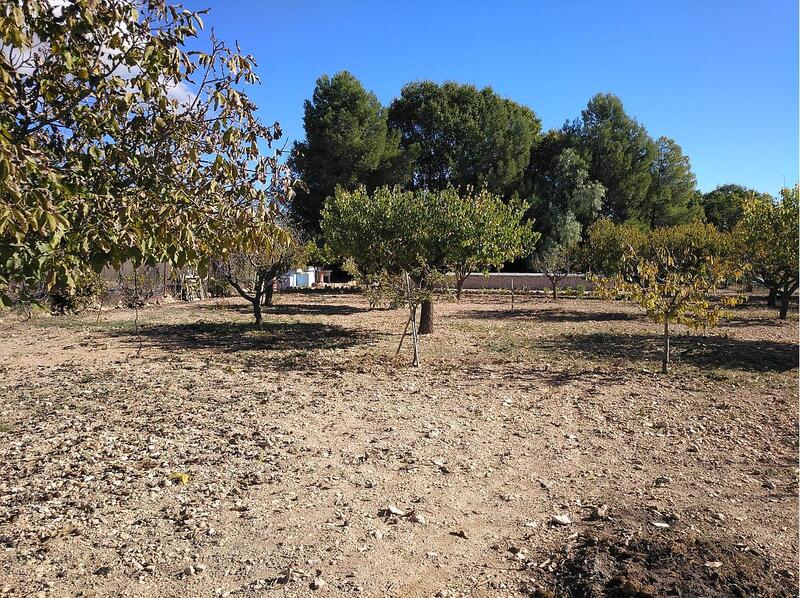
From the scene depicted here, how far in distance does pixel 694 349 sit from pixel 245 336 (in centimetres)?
1059

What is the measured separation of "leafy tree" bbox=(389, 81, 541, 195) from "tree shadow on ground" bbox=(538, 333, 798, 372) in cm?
2767

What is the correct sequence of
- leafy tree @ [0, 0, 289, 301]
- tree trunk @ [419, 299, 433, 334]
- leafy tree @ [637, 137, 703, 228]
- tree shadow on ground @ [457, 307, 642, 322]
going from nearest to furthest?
1. leafy tree @ [0, 0, 289, 301]
2. tree trunk @ [419, 299, 433, 334]
3. tree shadow on ground @ [457, 307, 642, 322]
4. leafy tree @ [637, 137, 703, 228]

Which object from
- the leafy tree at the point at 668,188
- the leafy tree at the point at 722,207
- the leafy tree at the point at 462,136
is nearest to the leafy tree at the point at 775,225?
the leafy tree at the point at 462,136

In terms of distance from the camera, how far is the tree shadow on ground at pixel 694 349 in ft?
36.2

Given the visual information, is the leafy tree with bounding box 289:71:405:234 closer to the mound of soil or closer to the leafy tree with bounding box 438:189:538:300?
the leafy tree with bounding box 438:189:538:300

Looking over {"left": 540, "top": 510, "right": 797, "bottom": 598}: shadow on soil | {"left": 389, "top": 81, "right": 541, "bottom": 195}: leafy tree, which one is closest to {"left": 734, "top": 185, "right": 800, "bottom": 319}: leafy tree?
{"left": 540, "top": 510, "right": 797, "bottom": 598}: shadow on soil

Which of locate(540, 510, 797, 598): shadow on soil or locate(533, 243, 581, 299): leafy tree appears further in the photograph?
locate(533, 243, 581, 299): leafy tree

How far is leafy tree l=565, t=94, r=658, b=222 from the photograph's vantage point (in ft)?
143

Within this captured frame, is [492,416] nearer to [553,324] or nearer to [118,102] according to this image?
[118,102]

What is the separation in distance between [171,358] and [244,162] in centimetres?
865

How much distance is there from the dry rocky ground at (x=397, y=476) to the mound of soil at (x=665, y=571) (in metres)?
0.01

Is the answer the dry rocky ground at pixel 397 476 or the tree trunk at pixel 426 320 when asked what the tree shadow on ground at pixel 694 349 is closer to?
the dry rocky ground at pixel 397 476

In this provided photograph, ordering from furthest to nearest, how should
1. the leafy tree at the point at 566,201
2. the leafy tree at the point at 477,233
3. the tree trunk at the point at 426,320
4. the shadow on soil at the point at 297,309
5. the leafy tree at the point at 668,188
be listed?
the leafy tree at the point at 668,188 → the leafy tree at the point at 566,201 → the shadow on soil at the point at 297,309 → the tree trunk at the point at 426,320 → the leafy tree at the point at 477,233

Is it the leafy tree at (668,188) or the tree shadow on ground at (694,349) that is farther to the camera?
the leafy tree at (668,188)
